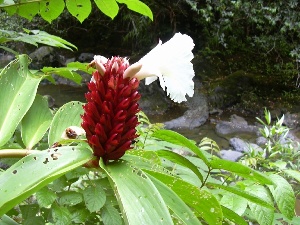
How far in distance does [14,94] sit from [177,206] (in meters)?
0.49

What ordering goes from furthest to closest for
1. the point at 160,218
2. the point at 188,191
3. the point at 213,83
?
the point at 213,83, the point at 188,191, the point at 160,218

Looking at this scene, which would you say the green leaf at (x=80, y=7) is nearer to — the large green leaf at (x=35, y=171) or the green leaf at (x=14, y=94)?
the green leaf at (x=14, y=94)

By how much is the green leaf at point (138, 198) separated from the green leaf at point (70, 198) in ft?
1.14

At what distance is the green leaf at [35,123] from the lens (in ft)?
2.99

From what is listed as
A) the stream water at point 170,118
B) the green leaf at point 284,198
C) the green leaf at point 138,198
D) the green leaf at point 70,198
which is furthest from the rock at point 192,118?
the green leaf at point 138,198

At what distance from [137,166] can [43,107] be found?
14.4 inches

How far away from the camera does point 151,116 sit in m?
7.27

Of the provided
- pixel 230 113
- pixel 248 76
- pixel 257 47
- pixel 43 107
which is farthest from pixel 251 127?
pixel 43 107

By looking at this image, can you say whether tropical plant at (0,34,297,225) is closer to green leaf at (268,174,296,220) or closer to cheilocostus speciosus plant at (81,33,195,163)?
cheilocostus speciosus plant at (81,33,195,163)

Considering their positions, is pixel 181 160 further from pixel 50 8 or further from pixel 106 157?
pixel 50 8

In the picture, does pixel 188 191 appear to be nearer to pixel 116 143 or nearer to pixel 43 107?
pixel 116 143

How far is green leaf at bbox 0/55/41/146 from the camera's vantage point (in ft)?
2.89

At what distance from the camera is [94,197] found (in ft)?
3.25

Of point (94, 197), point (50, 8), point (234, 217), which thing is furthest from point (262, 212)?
point (50, 8)
